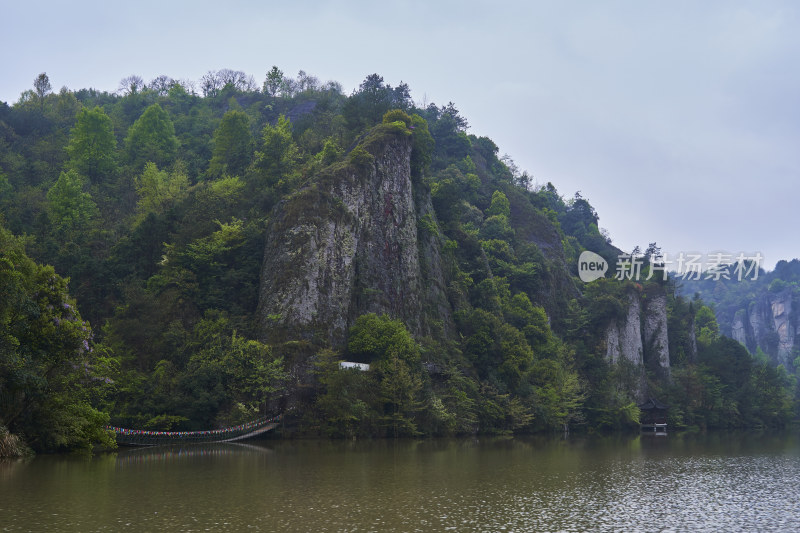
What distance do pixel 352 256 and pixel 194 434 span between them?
829 inches

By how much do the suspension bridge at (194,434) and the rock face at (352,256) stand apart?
7813 millimetres

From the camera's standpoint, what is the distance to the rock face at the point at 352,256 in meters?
52.6

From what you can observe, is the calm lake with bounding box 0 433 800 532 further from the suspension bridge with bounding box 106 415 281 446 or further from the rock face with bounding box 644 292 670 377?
the rock face with bounding box 644 292 670 377

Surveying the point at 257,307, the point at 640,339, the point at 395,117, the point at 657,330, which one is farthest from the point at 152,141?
the point at 657,330

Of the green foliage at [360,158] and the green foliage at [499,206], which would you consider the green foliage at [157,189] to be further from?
the green foliage at [499,206]

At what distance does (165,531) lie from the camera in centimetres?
1642

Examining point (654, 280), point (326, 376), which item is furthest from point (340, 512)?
point (654, 280)

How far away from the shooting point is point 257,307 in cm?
5381

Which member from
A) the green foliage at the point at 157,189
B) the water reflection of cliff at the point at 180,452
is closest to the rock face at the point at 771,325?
the green foliage at the point at 157,189

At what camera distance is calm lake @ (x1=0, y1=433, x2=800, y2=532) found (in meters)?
18.1

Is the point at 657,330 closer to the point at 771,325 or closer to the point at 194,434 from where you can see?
the point at 194,434

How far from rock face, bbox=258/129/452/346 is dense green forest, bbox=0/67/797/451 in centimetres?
69

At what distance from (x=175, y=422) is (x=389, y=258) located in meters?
25.3

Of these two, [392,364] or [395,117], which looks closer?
[392,364]
